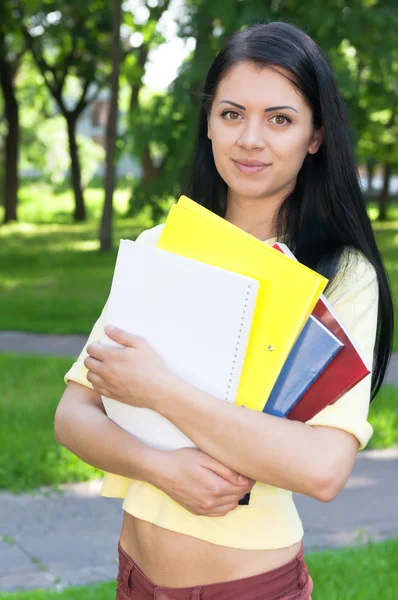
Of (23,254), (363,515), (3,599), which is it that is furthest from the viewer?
(23,254)

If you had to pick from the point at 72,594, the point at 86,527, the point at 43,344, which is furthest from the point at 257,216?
the point at 43,344

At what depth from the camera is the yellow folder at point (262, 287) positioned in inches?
61.8

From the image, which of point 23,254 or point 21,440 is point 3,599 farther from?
point 23,254

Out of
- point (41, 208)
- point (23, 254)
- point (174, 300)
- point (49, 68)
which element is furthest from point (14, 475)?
point (41, 208)

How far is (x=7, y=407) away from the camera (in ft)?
22.9

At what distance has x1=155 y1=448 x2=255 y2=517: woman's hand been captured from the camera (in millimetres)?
1645

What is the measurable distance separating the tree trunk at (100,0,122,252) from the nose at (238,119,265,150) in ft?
53.4

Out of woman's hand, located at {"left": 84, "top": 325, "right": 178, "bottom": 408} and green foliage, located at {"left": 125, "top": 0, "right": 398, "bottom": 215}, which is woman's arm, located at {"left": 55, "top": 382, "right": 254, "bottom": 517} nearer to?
woman's hand, located at {"left": 84, "top": 325, "right": 178, "bottom": 408}

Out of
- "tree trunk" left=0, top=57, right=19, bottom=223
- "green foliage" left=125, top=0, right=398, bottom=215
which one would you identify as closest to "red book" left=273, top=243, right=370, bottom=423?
"green foliage" left=125, top=0, right=398, bottom=215

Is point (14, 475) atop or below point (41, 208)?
atop

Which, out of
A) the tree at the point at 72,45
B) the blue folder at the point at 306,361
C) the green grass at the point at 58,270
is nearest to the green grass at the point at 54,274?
the green grass at the point at 58,270

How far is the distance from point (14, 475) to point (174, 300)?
415cm

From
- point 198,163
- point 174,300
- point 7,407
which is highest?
point 198,163

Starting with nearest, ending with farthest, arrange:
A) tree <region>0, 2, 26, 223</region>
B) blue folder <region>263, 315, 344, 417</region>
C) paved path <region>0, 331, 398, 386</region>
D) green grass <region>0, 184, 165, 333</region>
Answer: blue folder <region>263, 315, 344, 417</region>
paved path <region>0, 331, 398, 386</region>
green grass <region>0, 184, 165, 333</region>
tree <region>0, 2, 26, 223</region>
